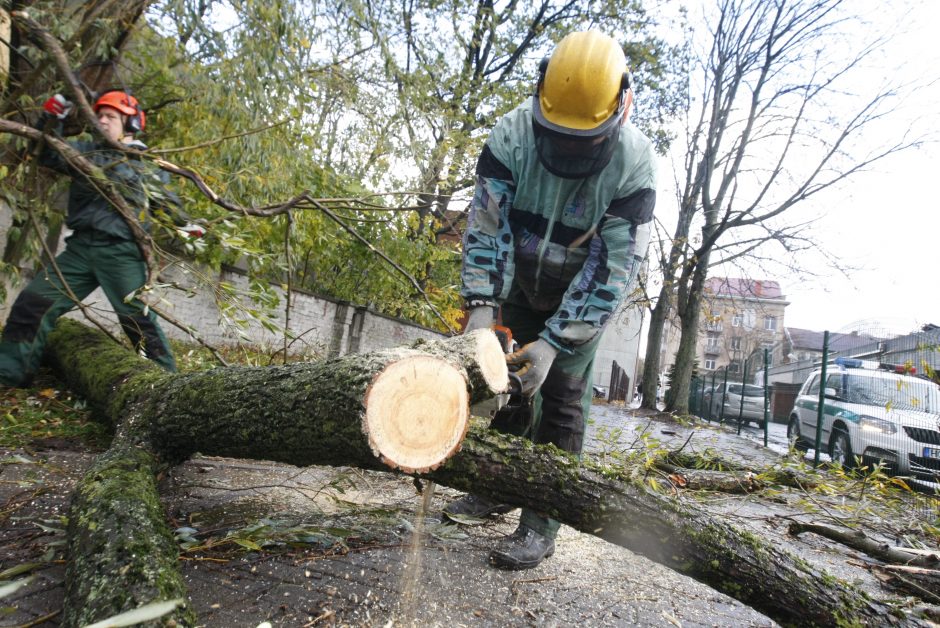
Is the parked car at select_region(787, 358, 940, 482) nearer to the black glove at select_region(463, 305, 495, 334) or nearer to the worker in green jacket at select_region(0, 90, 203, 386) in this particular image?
the black glove at select_region(463, 305, 495, 334)

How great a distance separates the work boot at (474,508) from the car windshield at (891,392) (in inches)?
215

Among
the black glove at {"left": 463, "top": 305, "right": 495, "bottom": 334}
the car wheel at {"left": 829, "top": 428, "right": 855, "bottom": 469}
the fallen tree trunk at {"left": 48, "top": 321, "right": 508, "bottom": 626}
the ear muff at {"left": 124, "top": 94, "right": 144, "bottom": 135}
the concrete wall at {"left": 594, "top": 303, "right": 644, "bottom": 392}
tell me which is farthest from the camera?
the concrete wall at {"left": 594, "top": 303, "right": 644, "bottom": 392}

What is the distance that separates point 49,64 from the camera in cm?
351

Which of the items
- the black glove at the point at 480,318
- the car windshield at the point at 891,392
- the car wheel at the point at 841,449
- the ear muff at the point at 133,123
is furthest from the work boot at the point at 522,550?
the car wheel at the point at 841,449

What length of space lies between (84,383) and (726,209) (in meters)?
14.2

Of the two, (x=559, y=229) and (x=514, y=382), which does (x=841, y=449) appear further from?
(x=514, y=382)

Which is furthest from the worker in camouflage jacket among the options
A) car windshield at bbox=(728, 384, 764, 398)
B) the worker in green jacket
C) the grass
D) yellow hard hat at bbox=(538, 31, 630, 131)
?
car windshield at bbox=(728, 384, 764, 398)

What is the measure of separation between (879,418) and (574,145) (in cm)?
701

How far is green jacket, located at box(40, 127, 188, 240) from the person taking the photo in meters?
2.88

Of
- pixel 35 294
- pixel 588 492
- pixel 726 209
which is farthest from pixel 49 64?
pixel 726 209

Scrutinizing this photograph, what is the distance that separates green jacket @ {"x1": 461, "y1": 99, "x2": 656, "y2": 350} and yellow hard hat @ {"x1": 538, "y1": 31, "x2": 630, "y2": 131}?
0.24 metres

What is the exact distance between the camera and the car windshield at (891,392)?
6.17 metres

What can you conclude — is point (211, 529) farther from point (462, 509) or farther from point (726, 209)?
point (726, 209)

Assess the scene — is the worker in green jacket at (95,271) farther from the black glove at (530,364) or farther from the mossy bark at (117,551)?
the black glove at (530,364)
